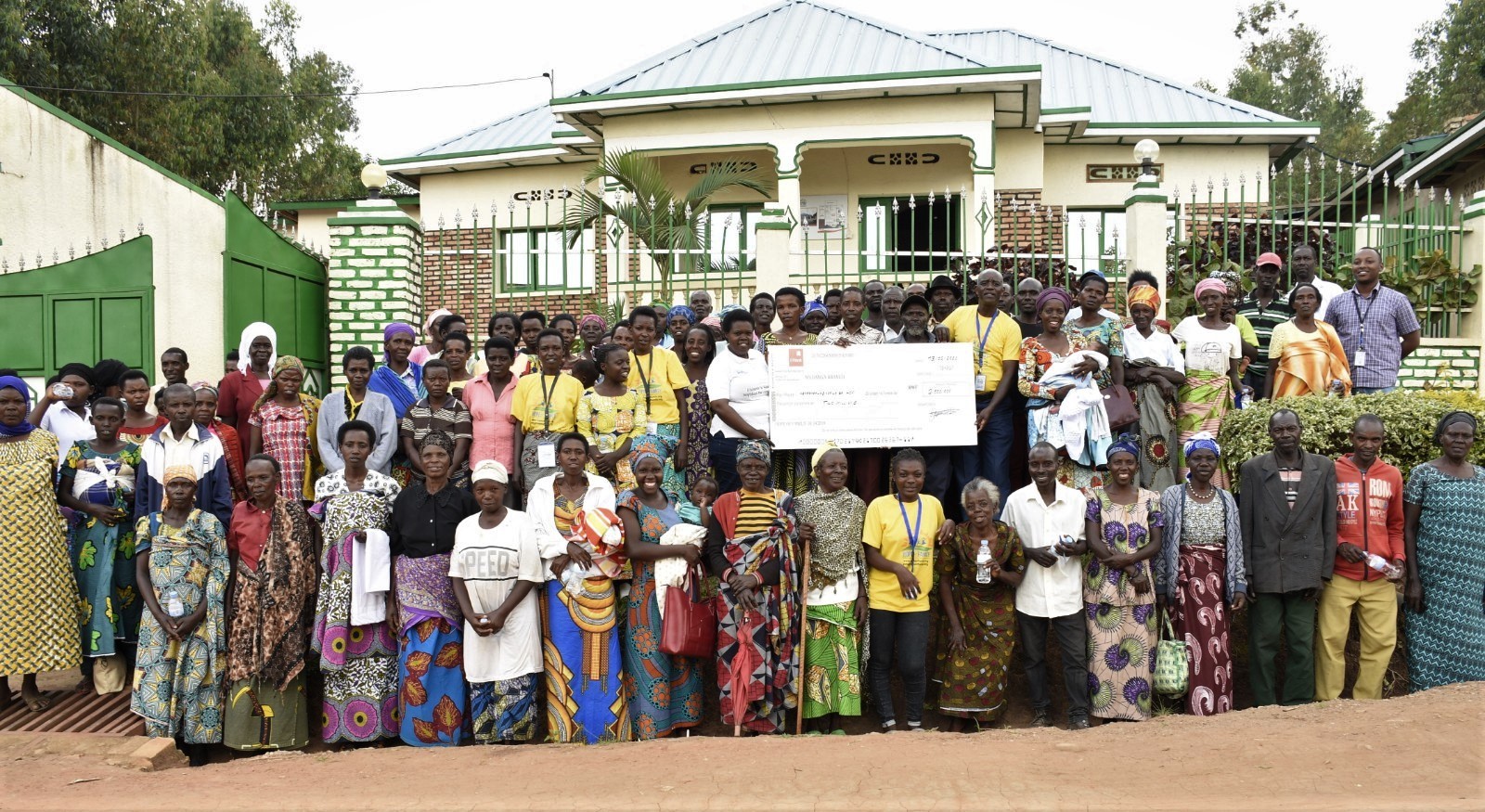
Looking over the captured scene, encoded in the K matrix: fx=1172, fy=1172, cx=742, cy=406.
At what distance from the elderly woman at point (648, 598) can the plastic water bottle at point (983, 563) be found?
155 cm

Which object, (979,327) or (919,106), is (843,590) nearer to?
(979,327)

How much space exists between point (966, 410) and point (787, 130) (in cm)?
912

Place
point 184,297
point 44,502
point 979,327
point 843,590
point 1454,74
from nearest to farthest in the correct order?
point 843,590 → point 44,502 → point 979,327 → point 184,297 → point 1454,74

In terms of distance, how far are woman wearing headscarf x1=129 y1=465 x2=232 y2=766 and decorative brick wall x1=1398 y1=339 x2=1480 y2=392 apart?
9987 millimetres

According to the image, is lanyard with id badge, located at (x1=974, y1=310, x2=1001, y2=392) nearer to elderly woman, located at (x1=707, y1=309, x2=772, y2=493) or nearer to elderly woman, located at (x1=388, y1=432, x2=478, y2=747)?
elderly woman, located at (x1=707, y1=309, x2=772, y2=493)

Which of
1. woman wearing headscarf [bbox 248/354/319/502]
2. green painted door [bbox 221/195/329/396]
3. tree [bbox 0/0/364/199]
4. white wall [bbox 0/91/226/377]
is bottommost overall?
woman wearing headscarf [bbox 248/354/319/502]

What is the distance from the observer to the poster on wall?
16.8 m

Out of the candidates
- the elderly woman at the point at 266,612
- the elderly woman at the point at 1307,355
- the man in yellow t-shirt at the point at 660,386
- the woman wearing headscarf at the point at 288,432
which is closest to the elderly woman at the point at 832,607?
the man in yellow t-shirt at the point at 660,386

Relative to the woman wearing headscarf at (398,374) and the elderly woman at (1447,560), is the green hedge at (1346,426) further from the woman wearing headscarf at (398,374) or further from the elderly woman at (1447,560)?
the woman wearing headscarf at (398,374)

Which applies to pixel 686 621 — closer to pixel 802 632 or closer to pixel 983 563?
pixel 802 632

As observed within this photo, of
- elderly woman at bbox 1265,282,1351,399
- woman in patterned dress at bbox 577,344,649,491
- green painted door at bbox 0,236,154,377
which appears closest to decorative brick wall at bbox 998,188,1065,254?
elderly woman at bbox 1265,282,1351,399

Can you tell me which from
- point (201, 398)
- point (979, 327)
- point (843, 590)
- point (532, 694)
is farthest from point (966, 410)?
point (201, 398)

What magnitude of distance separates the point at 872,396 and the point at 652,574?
6.23 ft

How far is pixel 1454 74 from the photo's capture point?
100 feet
